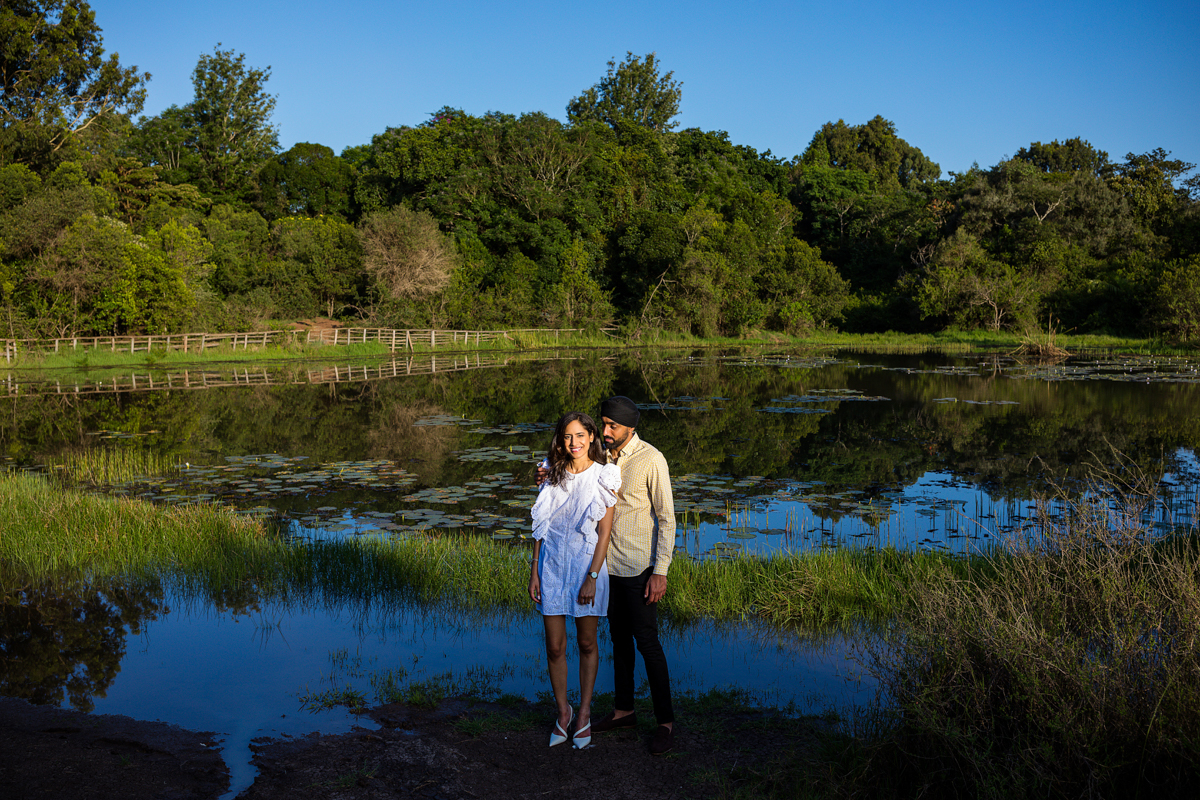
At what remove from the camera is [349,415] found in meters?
20.5

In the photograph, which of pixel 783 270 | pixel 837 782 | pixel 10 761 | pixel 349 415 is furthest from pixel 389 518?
pixel 783 270

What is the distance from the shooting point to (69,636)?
6508 millimetres

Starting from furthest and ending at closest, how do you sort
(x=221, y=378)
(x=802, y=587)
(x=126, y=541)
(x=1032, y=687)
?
(x=221, y=378) < (x=126, y=541) < (x=802, y=587) < (x=1032, y=687)

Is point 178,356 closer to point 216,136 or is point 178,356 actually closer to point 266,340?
point 266,340

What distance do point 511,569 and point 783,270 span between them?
60.9m

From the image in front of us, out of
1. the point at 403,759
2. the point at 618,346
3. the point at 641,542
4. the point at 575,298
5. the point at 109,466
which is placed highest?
the point at 575,298

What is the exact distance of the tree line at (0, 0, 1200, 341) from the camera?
42.4m

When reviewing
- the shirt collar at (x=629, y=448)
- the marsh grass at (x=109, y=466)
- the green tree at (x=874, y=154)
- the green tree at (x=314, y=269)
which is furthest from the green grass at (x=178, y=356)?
the green tree at (x=874, y=154)

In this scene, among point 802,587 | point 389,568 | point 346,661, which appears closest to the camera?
point 346,661

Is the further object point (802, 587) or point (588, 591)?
point (802, 587)

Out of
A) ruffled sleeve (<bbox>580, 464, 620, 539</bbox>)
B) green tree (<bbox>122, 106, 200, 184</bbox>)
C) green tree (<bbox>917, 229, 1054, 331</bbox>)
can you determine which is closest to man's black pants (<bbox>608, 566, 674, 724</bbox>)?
ruffled sleeve (<bbox>580, 464, 620, 539</bbox>)

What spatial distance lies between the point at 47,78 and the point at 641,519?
57.7 metres

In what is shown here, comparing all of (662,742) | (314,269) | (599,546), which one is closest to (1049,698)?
(662,742)

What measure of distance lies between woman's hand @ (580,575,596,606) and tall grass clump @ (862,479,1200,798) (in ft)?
5.07
